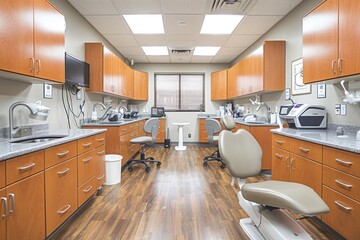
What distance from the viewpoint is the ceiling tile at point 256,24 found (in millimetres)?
3543

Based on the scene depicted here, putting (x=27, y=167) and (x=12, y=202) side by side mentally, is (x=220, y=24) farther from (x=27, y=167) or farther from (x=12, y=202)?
(x=12, y=202)

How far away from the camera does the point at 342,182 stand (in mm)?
1590

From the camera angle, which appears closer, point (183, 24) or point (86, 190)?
point (86, 190)

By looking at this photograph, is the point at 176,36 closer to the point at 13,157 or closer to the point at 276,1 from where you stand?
the point at 276,1

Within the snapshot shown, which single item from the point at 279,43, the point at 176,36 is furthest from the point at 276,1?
the point at 176,36

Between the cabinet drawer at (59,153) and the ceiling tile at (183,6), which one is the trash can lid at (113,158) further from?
the ceiling tile at (183,6)

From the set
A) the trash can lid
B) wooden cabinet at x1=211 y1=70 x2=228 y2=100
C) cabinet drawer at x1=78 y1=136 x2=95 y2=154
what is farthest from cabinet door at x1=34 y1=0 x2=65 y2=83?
wooden cabinet at x1=211 y1=70 x2=228 y2=100

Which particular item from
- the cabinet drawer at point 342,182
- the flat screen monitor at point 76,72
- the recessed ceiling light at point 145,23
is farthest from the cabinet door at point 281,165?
the flat screen monitor at point 76,72

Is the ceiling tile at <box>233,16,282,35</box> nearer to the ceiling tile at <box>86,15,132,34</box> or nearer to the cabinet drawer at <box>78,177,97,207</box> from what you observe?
the ceiling tile at <box>86,15,132,34</box>

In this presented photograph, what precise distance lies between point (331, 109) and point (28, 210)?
3.11 meters

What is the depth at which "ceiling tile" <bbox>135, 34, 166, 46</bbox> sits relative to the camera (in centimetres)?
437

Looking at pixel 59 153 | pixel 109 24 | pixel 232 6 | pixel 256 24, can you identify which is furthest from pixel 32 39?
pixel 256 24

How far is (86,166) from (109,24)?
8.67ft

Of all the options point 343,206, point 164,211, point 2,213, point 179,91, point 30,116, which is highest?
point 179,91
